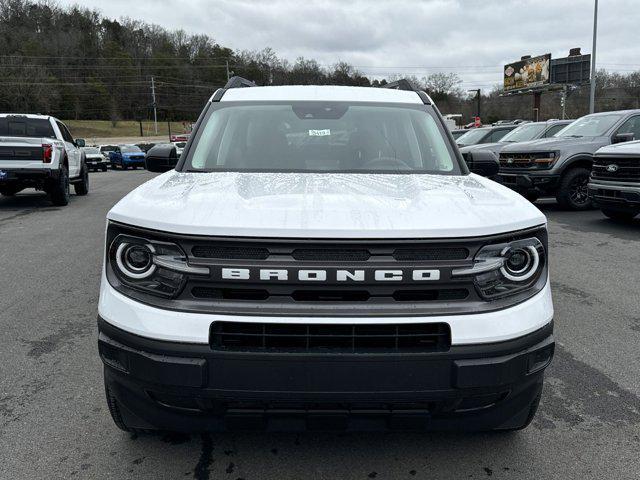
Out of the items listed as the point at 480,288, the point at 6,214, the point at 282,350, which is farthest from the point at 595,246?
the point at 6,214

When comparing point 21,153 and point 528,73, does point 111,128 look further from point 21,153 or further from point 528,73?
point 21,153

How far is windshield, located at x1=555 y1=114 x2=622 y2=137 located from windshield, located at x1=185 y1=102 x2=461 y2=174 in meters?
9.00

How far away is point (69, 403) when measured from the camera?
3.17 metres

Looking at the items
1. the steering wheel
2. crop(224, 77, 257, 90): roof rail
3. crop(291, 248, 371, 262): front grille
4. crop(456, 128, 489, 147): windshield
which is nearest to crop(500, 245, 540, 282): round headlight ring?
crop(291, 248, 371, 262): front grille

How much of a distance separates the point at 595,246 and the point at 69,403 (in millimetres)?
6980

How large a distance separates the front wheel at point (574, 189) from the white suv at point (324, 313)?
31.1 feet

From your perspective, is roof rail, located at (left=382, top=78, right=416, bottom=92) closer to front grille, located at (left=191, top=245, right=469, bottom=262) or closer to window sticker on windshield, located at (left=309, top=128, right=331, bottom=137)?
window sticker on windshield, located at (left=309, top=128, right=331, bottom=137)

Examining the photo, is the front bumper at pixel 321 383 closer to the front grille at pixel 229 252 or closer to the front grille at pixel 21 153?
the front grille at pixel 229 252

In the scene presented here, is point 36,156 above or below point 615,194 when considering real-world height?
above

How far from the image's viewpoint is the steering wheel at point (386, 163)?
3406 mm

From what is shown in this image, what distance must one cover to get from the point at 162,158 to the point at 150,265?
2085mm

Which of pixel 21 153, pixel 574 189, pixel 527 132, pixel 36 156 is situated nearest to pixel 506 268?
pixel 574 189

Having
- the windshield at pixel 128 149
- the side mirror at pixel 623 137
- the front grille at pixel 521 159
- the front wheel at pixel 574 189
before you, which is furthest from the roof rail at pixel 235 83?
the windshield at pixel 128 149

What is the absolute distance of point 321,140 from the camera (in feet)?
11.7
